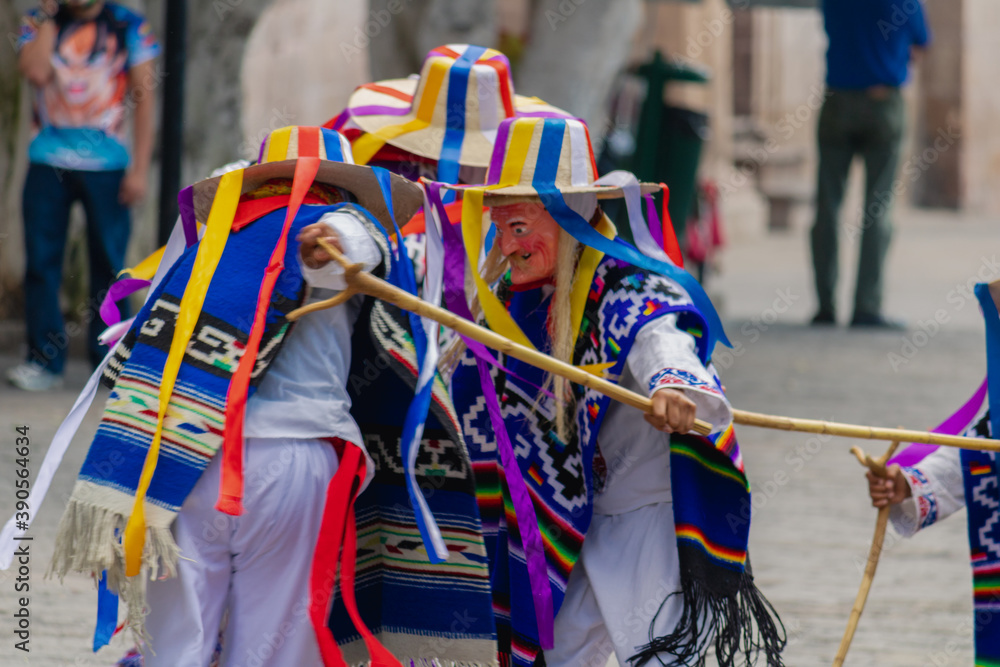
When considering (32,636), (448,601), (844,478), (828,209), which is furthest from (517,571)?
(828,209)

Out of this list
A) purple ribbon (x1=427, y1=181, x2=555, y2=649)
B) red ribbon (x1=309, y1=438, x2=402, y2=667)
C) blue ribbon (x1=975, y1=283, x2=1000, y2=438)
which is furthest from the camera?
blue ribbon (x1=975, y1=283, x2=1000, y2=438)

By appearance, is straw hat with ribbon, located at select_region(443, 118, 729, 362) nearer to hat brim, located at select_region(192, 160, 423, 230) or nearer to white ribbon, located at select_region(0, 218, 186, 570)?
hat brim, located at select_region(192, 160, 423, 230)

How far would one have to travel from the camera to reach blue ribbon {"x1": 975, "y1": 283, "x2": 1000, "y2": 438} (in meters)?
3.51

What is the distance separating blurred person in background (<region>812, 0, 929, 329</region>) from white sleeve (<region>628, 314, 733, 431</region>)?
7999 millimetres

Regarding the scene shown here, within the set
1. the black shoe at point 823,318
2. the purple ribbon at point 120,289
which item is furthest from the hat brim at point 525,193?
the black shoe at point 823,318

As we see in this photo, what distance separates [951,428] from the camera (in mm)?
3732

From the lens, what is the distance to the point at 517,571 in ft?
11.5

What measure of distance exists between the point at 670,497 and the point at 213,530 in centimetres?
109

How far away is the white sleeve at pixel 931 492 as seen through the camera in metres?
3.63

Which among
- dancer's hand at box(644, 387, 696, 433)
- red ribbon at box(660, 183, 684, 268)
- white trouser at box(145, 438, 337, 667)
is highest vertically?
red ribbon at box(660, 183, 684, 268)

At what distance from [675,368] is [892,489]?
2.87 ft

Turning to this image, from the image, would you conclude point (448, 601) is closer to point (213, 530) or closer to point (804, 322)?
point (213, 530)
